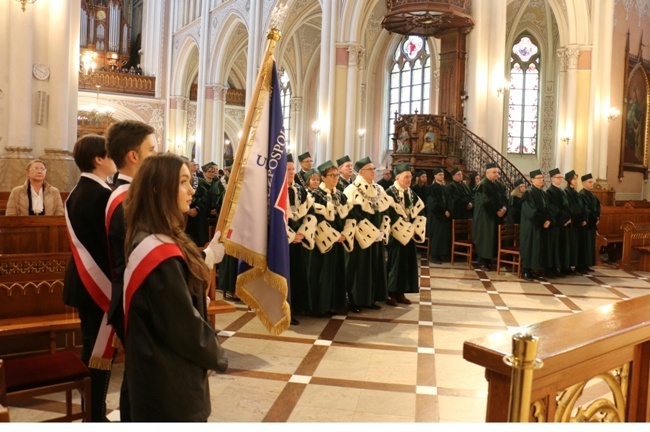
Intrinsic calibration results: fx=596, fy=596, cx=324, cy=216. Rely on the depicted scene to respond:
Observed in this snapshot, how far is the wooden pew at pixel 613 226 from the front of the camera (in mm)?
11900

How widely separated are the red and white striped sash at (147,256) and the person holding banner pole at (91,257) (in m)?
1.01

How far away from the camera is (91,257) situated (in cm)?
303

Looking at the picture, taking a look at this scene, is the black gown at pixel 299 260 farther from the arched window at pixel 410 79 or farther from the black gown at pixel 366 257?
the arched window at pixel 410 79

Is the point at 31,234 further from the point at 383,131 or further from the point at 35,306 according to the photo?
the point at 383,131

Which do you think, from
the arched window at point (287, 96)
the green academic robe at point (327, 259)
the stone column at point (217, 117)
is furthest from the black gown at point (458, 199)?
the arched window at point (287, 96)

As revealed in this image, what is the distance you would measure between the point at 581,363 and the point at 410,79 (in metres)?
21.4

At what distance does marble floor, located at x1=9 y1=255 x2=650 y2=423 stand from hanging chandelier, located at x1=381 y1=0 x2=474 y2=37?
713 centimetres

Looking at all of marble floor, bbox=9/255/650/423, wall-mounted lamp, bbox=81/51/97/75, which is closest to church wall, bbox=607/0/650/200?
marble floor, bbox=9/255/650/423

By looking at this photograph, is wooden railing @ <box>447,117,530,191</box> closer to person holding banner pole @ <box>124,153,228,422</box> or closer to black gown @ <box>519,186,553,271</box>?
black gown @ <box>519,186,553,271</box>

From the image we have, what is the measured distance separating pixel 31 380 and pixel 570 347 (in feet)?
8.14

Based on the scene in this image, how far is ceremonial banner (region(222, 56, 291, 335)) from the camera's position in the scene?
3.50 m

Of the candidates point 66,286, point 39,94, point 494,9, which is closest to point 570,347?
point 66,286

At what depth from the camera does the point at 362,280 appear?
6.96m

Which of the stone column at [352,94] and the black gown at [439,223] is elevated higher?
the stone column at [352,94]
